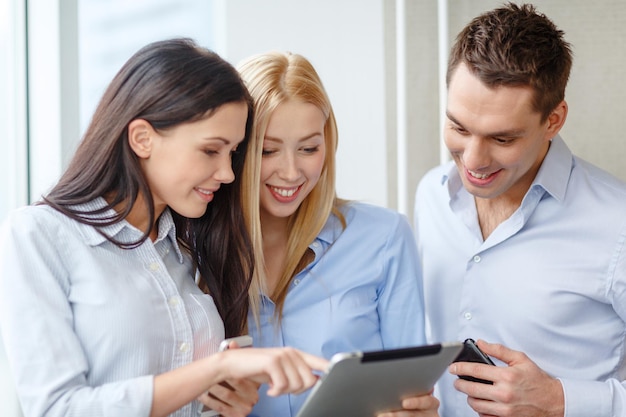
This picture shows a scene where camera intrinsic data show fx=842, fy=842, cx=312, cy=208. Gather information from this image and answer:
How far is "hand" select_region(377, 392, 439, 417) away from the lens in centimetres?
156

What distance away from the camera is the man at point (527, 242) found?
6.18 feet

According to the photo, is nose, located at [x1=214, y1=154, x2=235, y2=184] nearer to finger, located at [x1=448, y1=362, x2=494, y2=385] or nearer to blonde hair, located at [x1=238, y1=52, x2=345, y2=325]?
blonde hair, located at [x1=238, y1=52, x2=345, y2=325]

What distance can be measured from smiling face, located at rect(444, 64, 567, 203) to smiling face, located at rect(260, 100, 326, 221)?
32cm

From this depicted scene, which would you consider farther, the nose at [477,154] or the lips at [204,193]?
the nose at [477,154]

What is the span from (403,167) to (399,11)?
52 cm

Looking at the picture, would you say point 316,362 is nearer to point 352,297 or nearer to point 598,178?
point 352,297

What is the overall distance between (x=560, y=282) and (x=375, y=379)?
0.77 metres

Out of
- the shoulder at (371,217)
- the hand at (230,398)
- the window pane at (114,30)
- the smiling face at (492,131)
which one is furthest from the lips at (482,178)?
the window pane at (114,30)

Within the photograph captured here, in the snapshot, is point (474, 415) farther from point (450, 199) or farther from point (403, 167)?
point (403, 167)

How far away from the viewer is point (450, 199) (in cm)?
221

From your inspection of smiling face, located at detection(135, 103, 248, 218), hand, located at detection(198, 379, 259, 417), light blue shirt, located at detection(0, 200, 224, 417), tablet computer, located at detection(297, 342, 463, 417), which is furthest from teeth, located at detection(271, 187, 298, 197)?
tablet computer, located at detection(297, 342, 463, 417)

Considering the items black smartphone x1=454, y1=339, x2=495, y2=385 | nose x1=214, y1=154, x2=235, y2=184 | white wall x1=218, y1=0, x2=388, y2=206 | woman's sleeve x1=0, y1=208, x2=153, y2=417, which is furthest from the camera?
white wall x1=218, y1=0, x2=388, y2=206

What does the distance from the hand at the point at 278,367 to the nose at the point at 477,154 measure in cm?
71

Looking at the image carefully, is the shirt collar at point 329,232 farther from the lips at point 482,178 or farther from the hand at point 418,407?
the hand at point 418,407
